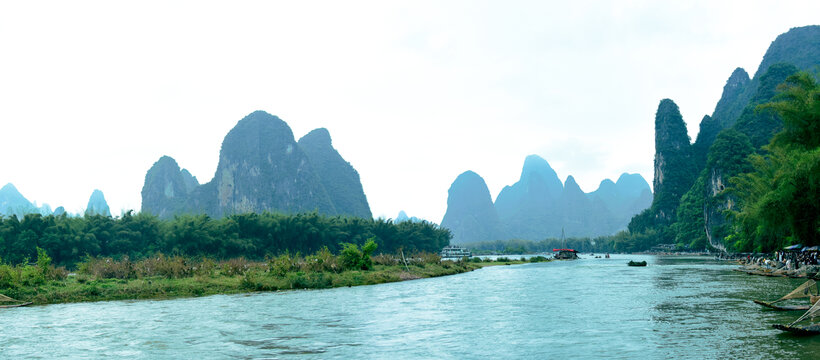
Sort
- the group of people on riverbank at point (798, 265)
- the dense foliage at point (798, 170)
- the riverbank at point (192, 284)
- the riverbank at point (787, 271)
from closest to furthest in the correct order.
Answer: the dense foliage at point (798, 170), the riverbank at point (192, 284), the riverbank at point (787, 271), the group of people on riverbank at point (798, 265)

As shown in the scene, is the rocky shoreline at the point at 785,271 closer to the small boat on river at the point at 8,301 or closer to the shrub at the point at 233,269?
the shrub at the point at 233,269

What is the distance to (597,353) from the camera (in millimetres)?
14430

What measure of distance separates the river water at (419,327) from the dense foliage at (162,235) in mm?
24058

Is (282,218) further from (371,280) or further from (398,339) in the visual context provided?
(398,339)

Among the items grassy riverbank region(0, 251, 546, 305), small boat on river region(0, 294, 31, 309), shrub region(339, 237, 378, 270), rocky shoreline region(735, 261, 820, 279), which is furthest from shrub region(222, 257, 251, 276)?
rocky shoreline region(735, 261, 820, 279)

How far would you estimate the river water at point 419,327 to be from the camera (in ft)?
49.1

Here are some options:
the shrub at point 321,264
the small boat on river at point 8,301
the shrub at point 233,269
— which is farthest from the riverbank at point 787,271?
the small boat on river at point 8,301

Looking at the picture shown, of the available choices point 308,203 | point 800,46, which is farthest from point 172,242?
point 800,46

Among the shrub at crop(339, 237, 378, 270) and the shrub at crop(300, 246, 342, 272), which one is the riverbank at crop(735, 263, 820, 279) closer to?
the shrub at crop(339, 237, 378, 270)

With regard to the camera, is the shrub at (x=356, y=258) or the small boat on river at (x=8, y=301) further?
the shrub at (x=356, y=258)

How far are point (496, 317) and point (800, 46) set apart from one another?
217876 millimetres

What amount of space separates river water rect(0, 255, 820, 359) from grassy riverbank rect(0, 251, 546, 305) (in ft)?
8.11

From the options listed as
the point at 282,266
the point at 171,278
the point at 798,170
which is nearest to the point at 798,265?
the point at 798,170

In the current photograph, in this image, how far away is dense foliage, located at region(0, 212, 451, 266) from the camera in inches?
2105
